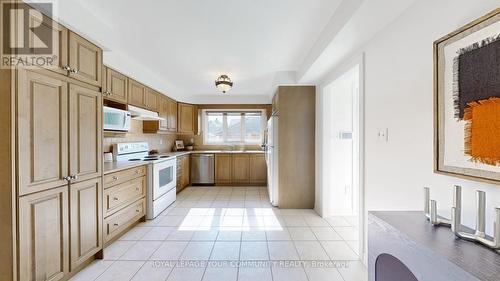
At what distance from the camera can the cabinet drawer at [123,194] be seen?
2.59 meters

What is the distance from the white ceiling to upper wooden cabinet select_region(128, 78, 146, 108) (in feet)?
0.38

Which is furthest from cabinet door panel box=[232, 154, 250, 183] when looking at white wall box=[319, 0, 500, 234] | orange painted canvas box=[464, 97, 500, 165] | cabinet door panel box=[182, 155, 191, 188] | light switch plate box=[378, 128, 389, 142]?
orange painted canvas box=[464, 97, 500, 165]

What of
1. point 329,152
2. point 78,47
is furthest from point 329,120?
point 78,47

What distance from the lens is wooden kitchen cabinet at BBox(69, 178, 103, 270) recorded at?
1.99m

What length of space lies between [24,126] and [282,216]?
10.5ft

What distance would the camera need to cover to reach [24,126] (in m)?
1.55

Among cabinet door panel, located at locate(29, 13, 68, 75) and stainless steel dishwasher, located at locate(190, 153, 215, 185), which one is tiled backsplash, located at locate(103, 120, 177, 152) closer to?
stainless steel dishwasher, located at locate(190, 153, 215, 185)

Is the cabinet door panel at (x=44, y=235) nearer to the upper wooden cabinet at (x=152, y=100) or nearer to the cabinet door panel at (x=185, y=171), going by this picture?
the upper wooden cabinet at (x=152, y=100)

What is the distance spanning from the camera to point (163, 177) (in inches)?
158

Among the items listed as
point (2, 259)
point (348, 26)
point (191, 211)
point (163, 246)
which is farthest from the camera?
point (191, 211)

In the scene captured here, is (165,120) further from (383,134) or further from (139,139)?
(383,134)

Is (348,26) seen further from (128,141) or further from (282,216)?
(128,141)

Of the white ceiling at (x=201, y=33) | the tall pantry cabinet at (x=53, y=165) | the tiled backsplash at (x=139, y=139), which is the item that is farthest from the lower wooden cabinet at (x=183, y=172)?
the tall pantry cabinet at (x=53, y=165)

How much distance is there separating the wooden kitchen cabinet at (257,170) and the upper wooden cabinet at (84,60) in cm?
416
